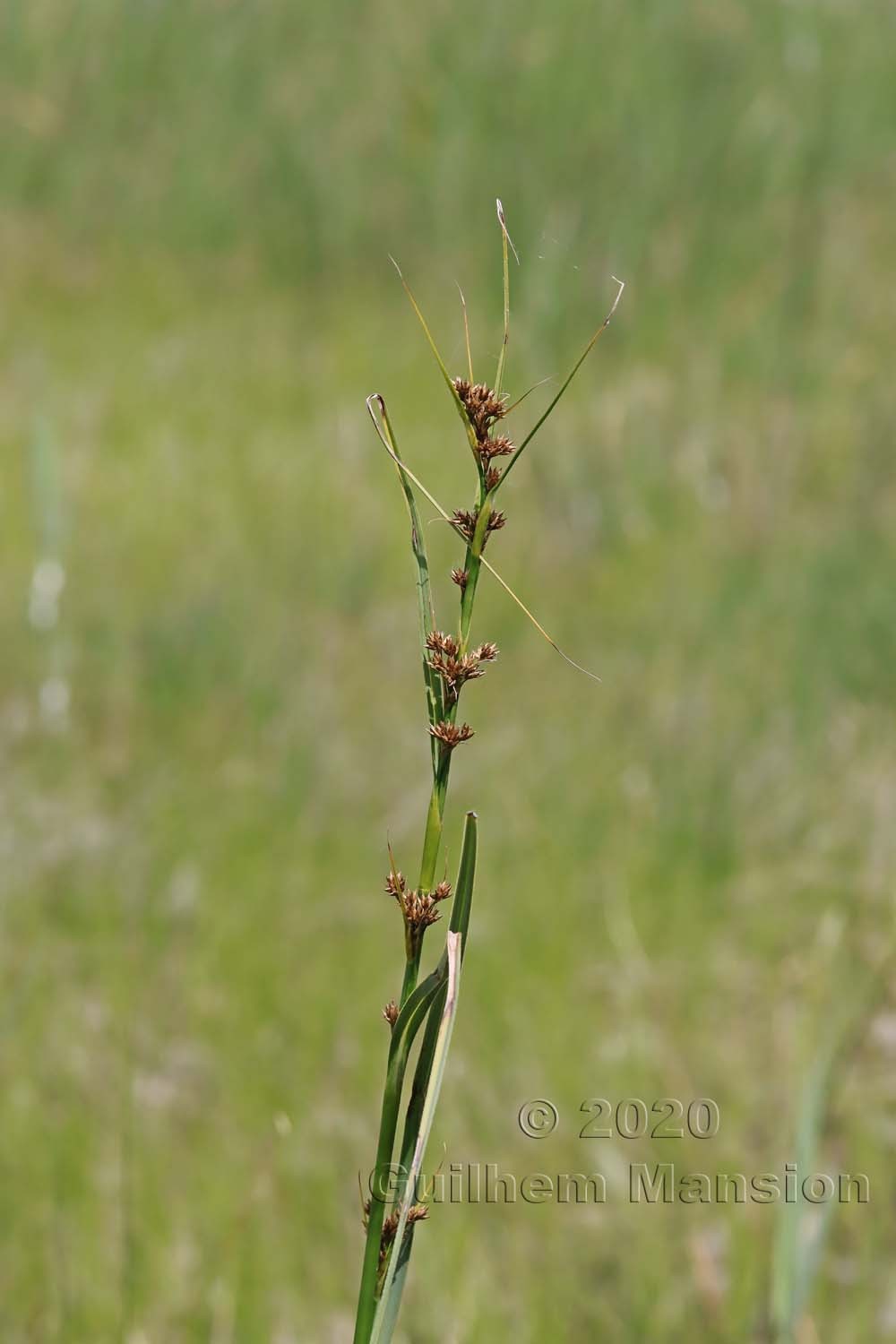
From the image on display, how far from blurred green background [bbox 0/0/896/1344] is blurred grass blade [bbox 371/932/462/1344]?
570mm

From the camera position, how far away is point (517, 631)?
403 centimetres

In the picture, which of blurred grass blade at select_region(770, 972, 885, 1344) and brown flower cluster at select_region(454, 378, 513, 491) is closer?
brown flower cluster at select_region(454, 378, 513, 491)

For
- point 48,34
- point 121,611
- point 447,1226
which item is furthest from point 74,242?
point 447,1226

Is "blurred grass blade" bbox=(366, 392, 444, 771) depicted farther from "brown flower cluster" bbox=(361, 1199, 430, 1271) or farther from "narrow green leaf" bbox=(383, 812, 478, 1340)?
"brown flower cluster" bbox=(361, 1199, 430, 1271)

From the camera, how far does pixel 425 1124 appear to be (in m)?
0.59

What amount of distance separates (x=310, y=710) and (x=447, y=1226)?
161cm

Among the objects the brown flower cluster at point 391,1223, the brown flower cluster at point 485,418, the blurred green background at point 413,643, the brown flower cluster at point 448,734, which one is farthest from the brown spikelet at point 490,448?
the blurred green background at point 413,643

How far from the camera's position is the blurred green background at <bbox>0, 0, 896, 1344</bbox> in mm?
2115
